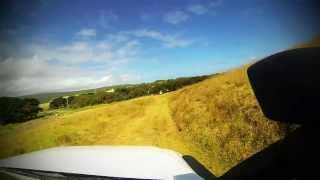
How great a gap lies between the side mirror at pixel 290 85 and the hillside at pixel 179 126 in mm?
2432

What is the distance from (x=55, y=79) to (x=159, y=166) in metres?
1.78

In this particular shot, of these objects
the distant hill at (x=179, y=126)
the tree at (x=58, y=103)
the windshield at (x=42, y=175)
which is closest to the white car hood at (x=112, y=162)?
the windshield at (x=42, y=175)

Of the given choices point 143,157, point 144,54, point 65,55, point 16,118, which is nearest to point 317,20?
point 144,54

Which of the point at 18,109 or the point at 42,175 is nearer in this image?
the point at 42,175

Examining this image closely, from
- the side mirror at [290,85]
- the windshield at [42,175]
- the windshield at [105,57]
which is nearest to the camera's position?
the side mirror at [290,85]

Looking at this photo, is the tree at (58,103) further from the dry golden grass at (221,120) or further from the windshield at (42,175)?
the windshield at (42,175)

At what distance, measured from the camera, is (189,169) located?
0.95m

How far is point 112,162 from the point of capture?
1150 millimetres

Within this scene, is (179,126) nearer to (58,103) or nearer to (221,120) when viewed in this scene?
(221,120)

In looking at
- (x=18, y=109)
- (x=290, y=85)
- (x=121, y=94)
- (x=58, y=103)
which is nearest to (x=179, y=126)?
(x=121, y=94)

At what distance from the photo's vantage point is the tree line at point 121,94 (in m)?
2.69

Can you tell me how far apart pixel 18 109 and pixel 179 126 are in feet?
4.23

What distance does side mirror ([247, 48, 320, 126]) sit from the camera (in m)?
0.31

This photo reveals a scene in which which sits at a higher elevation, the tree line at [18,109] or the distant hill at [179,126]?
the tree line at [18,109]
